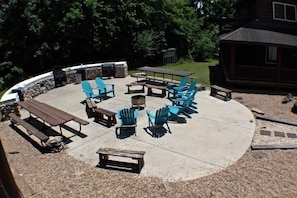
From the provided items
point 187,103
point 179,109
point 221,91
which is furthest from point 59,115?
point 221,91

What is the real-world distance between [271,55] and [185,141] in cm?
1143

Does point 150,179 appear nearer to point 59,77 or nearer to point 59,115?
point 59,115

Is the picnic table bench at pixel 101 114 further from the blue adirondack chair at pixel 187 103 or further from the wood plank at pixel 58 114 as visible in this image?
the blue adirondack chair at pixel 187 103

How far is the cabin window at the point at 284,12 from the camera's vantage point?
59.3 feet

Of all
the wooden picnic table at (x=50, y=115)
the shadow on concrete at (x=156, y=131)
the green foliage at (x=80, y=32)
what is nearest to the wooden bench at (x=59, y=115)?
the wooden picnic table at (x=50, y=115)

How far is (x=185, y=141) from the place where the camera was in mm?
9305

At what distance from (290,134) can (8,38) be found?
20723 millimetres

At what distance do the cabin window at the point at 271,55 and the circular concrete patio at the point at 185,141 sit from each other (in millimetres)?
6424

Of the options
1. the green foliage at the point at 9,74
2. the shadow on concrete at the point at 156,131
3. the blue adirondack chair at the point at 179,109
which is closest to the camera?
the shadow on concrete at the point at 156,131

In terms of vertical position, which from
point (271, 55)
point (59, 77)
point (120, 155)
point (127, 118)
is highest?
point (271, 55)

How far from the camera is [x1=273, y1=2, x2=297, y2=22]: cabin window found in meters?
18.1

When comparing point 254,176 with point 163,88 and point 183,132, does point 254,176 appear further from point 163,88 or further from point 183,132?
point 163,88

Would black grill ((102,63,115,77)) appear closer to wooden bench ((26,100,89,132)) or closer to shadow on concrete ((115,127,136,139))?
wooden bench ((26,100,89,132))

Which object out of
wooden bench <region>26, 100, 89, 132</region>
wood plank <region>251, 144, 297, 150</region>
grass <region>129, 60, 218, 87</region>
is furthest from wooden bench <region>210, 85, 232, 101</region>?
wooden bench <region>26, 100, 89, 132</region>
